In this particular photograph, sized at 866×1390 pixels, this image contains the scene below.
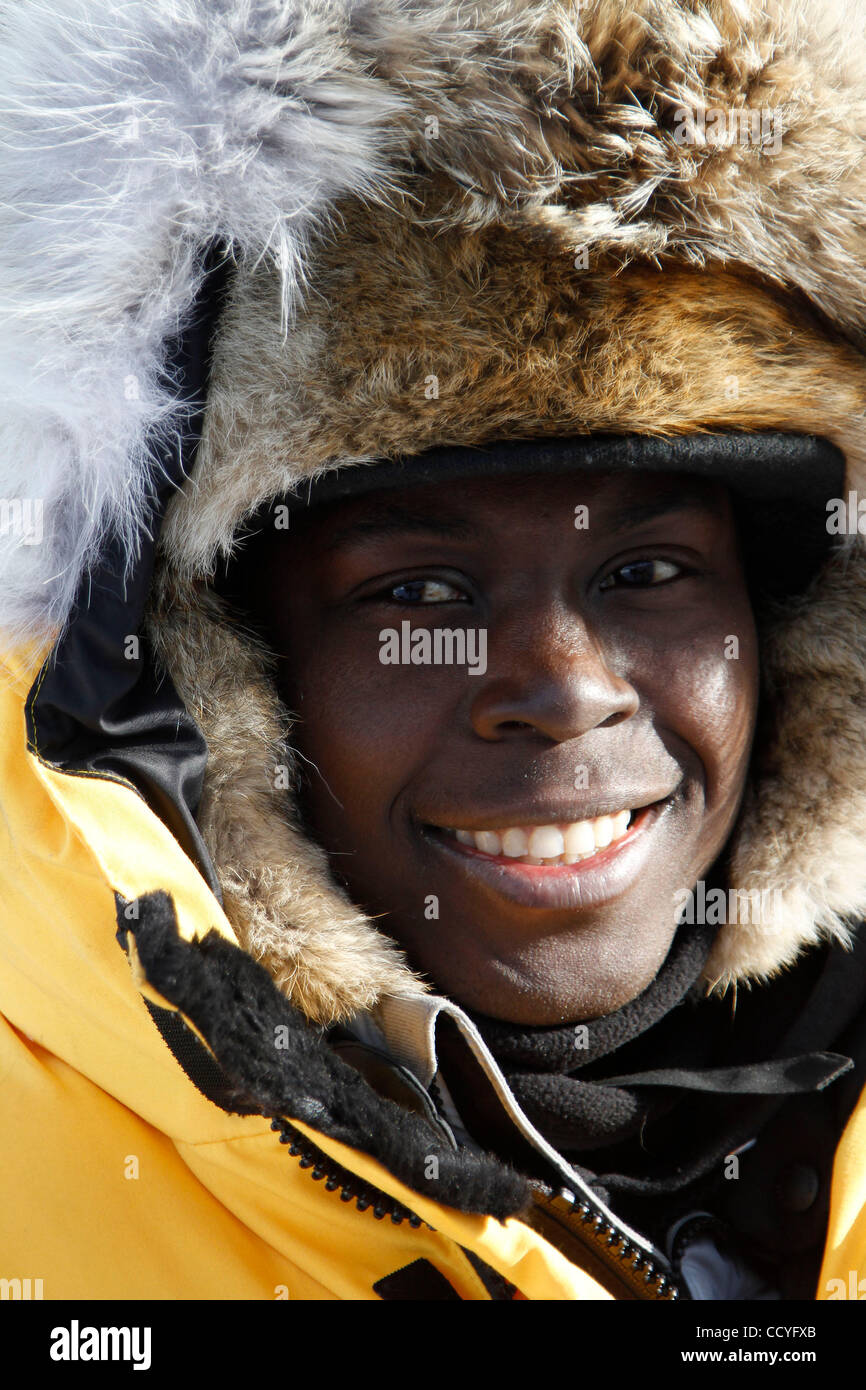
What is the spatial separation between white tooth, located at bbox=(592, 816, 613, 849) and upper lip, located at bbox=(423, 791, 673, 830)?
0.12ft

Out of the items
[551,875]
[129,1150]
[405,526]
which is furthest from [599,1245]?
[405,526]

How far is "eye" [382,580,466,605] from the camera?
155 centimetres

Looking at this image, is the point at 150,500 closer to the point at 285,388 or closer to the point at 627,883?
the point at 285,388

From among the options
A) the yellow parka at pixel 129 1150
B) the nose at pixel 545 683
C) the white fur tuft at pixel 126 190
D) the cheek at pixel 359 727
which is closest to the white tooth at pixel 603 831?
the nose at pixel 545 683

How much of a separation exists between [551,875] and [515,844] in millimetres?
65

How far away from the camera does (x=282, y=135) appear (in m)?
1.25

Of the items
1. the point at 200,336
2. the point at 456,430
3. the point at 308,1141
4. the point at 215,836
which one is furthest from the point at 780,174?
the point at 308,1141

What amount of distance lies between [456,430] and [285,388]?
0.71 ft

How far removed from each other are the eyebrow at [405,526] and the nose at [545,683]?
137 millimetres

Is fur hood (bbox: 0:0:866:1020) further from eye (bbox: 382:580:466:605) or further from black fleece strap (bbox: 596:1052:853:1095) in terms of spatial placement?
black fleece strap (bbox: 596:1052:853:1095)

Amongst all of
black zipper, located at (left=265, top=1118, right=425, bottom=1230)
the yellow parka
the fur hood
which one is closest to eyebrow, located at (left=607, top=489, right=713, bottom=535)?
the fur hood

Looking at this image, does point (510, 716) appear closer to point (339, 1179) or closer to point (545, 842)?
point (545, 842)

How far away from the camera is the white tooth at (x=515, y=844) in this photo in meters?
1.55

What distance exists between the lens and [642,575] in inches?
63.8
